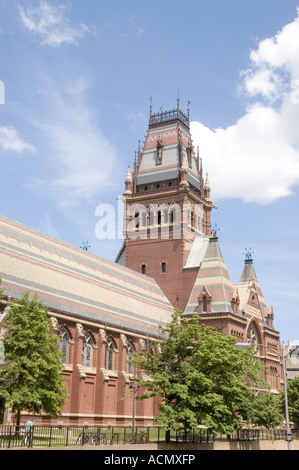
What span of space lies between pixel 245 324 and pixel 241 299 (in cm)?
452

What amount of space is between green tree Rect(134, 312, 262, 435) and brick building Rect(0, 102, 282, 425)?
4.89 meters

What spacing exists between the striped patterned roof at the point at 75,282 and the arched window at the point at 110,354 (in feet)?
6.44

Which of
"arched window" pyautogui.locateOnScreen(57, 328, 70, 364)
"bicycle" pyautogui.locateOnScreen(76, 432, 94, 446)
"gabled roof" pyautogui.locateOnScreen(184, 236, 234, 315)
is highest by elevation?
"gabled roof" pyautogui.locateOnScreen(184, 236, 234, 315)

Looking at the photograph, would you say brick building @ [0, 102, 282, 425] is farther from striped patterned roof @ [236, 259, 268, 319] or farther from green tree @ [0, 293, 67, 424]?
green tree @ [0, 293, 67, 424]

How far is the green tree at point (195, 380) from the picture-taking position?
136ft

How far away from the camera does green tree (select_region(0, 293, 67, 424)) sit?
127ft

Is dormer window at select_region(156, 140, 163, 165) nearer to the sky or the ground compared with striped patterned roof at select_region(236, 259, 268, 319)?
nearer to the sky

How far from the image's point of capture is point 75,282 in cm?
6278

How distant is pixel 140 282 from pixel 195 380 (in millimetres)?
35643

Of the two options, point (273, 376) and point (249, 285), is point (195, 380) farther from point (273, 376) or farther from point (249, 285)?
point (273, 376)

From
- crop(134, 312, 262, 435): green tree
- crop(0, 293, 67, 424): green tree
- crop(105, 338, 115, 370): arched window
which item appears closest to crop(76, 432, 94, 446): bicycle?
crop(0, 293, 67, 424): green tree

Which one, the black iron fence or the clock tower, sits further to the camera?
the clock tower

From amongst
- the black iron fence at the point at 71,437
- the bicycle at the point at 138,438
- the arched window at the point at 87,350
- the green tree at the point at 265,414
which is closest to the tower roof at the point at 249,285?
the green tree at the point at 265,414
